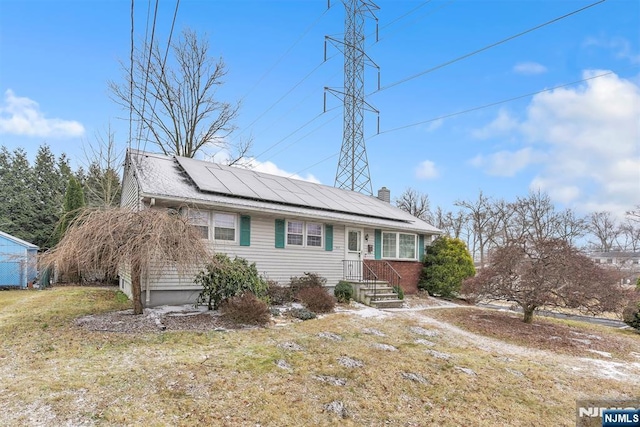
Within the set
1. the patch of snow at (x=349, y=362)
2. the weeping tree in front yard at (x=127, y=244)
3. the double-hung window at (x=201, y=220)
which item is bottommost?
the patch of snow at (x=349, y=362)

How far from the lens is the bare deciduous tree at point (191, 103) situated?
2145 centimetres

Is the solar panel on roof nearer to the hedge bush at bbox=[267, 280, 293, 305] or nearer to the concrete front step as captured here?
the hedge bush at bbox=[267, 280, 293, 305]

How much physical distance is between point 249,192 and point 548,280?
8935 mm

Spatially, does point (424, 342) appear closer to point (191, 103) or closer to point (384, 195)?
point (384, 195)

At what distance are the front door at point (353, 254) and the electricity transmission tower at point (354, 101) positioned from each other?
7.55 m

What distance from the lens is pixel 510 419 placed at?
4.17m

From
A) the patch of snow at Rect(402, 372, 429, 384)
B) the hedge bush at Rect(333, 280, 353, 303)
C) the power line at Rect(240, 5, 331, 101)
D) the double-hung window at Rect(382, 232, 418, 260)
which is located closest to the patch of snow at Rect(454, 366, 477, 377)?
the patch of snow at Rect(402, 372, 429, 384)

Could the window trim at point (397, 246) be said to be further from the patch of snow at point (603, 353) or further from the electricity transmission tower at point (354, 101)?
the patch of snow at point (603, 353)

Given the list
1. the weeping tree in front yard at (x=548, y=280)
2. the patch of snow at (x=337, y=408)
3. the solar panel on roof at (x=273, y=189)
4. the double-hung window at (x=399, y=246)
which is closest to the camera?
the patch of snow at (x=337, y=408)

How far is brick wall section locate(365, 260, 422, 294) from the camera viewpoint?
14750mm

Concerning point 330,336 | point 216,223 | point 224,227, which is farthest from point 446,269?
point 216,223

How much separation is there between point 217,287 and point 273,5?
8288 mm

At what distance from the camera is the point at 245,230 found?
1052cm

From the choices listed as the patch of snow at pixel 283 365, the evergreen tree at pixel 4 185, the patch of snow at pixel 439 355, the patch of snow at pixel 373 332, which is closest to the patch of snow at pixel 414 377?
the patch of snow at pixel 439 355
